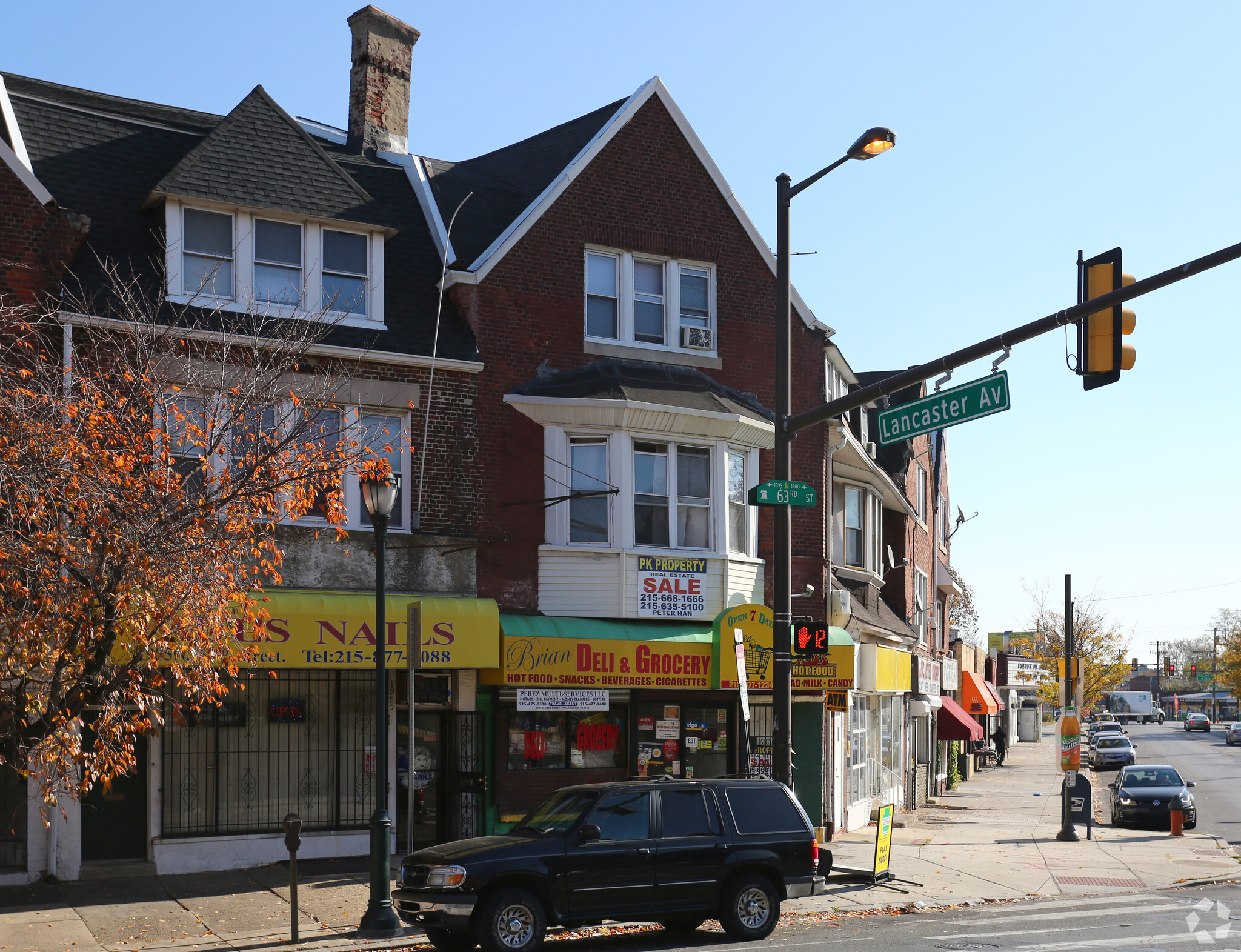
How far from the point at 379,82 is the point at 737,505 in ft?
33.0

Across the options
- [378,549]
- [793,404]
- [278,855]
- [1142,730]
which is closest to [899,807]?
[793,404]

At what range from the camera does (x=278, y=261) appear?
59.9ft

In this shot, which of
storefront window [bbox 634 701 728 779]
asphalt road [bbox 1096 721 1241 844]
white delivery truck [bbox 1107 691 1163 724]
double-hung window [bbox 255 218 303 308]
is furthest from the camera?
white delivery truck [bbox 1107 691 1163 724]

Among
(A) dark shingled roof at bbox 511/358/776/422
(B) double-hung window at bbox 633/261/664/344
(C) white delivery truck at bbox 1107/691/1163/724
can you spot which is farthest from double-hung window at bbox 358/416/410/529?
(C) white delivery truck at bbox 1107/691/1163/724

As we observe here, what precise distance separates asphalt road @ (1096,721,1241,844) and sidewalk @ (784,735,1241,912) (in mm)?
2331

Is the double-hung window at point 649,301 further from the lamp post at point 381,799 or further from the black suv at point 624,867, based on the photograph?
the black suv at point 624,867

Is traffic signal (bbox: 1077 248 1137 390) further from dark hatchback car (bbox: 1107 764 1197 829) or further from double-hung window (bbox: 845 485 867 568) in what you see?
dark hatchback car (bbox: 1107 764 1197 829)

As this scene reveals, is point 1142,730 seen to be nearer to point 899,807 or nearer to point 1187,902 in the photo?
point 899,807

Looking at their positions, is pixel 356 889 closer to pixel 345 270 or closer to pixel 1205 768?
pixel 345 270

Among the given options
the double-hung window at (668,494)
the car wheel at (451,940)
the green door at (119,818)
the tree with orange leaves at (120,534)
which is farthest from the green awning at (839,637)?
the green door at (119,818)

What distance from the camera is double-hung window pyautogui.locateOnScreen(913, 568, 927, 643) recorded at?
3372cm

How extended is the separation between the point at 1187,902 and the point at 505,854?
367 inches

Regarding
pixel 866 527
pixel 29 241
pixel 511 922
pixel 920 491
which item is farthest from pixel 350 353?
pixel 920 491

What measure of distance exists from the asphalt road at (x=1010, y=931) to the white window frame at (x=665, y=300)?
9.45 metres
